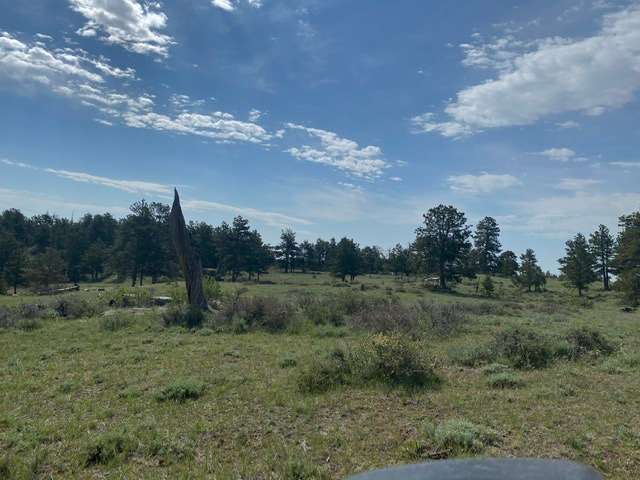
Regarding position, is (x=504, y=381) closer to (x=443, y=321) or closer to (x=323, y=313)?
(x=443, y=321)

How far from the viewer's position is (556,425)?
6473 millimetres

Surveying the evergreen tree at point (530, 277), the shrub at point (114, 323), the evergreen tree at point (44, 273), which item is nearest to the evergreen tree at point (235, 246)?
the evergreen tree at point (44, 273)

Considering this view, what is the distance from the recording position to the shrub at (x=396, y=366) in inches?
352

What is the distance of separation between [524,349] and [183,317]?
A: 13251 mm

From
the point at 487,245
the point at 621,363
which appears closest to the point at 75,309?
the point at 621,363

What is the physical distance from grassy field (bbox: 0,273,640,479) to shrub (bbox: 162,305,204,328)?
5.36 meters

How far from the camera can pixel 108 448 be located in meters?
5.77

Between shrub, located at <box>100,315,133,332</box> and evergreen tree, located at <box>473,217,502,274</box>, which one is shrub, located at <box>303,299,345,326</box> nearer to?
shrub, located at <box>100,315,133,332</box>

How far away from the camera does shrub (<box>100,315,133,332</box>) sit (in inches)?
648

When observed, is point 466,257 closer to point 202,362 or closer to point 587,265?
point 587,265

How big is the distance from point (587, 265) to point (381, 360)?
50.8m

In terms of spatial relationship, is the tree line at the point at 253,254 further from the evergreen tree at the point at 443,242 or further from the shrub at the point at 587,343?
the shrub at the point at 587,343

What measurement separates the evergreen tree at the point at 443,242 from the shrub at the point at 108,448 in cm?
5010

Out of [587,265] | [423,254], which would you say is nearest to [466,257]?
[423,254]
